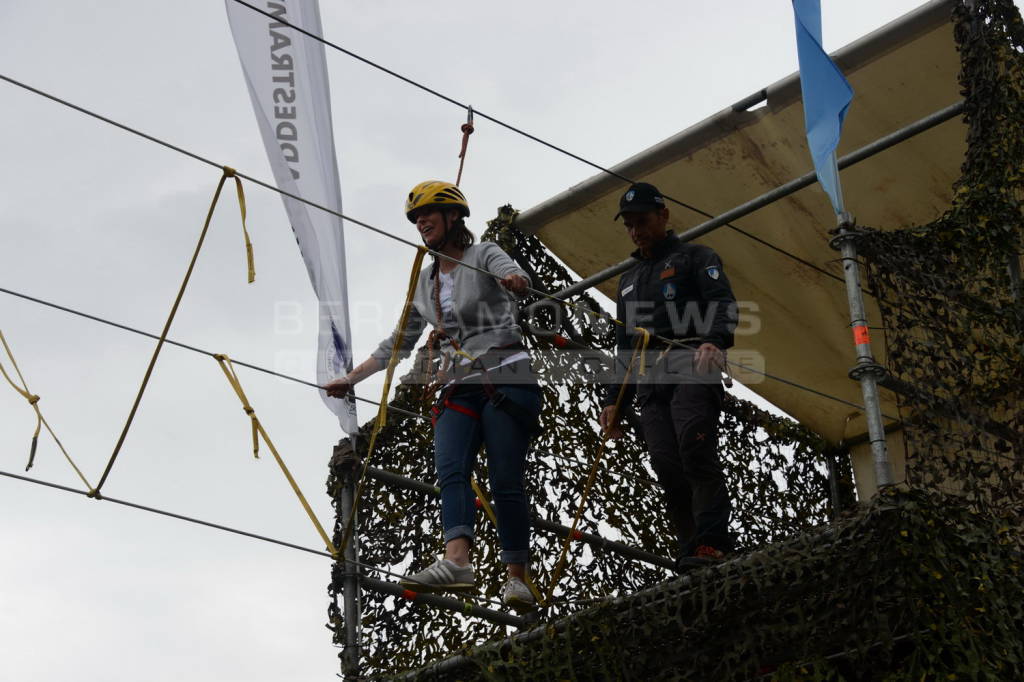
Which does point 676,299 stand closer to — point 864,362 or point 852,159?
point 864,362

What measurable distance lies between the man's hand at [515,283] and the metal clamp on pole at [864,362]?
1406mm

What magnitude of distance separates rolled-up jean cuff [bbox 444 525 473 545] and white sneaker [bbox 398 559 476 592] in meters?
0.14

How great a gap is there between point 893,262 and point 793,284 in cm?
304

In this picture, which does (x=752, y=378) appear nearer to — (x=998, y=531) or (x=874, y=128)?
(x=874, y=128)

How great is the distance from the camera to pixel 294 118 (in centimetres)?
791

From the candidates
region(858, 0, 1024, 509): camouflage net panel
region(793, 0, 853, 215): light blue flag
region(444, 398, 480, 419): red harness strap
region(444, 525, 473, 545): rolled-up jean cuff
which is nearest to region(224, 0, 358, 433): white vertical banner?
region(444, 398, 480, 419): red harness strap

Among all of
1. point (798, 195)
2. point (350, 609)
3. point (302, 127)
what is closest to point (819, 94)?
point (798, 195)

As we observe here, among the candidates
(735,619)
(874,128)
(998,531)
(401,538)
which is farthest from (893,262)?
(401,538)

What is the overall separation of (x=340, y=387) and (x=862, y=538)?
2.65m

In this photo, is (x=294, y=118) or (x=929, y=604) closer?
(x=929, y=604)

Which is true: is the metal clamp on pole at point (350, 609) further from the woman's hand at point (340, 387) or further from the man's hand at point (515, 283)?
the man's hand at point (515, 283)

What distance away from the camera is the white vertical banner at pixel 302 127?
760 cm

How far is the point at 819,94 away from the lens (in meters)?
6.81

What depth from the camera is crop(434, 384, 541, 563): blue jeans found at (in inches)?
240
